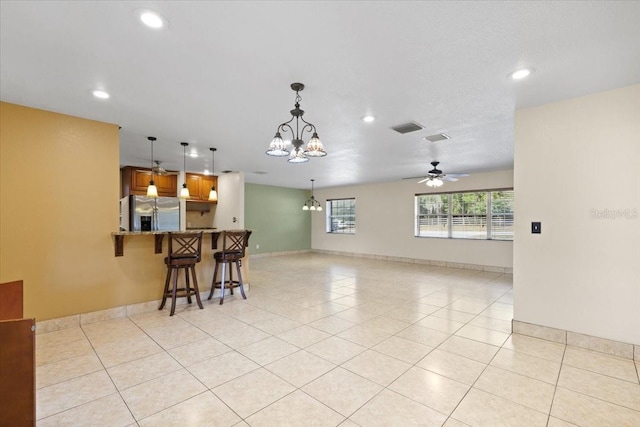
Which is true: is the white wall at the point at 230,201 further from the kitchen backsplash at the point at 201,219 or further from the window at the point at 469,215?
the window at the point at 469,215

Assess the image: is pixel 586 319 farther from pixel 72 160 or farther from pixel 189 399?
pixel 72 160

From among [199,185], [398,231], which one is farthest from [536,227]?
[199,185]

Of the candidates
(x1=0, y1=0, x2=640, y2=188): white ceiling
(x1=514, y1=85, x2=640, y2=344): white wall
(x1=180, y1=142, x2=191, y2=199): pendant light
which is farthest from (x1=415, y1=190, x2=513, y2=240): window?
(x1=180, y1=142, x2=191, y2=199): pendant light

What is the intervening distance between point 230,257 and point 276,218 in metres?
5.37

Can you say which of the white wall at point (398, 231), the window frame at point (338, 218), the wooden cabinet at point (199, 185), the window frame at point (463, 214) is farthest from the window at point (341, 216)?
the wooden cabinet at point (199, 185)

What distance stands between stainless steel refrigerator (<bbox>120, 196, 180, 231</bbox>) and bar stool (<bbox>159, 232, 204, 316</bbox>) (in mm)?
2455

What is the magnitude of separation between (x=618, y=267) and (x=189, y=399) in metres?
3.88

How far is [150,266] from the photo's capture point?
3994mm

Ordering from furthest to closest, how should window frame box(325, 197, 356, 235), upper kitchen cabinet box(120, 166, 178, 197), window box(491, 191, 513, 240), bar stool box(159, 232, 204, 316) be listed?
window frame box(325, 197, 356, 235)
window box(491, 191, 513, 240)
upper kitchen cabinet box(120, 166, 178, 197)
bar stool box(159, 232, 204, 316)

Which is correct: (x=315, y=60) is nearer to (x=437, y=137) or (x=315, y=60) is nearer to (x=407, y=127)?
(x=407, y=127)

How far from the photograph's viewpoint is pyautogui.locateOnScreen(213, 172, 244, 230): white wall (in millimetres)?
7051

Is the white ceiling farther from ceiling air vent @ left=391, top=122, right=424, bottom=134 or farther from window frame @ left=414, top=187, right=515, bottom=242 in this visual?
window frame @ left=414, top=187, right=515, bottom=242

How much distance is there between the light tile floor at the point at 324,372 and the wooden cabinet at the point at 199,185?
12.6 ft

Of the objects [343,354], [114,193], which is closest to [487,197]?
[343,354]
